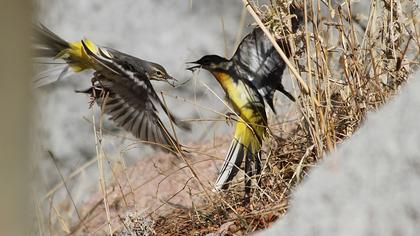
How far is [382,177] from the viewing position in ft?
3.05

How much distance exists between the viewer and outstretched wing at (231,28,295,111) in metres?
1.81

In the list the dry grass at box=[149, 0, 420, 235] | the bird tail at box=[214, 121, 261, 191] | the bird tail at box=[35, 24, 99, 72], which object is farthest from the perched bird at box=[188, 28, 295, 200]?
the bird tail at box=[35, 24, 99, 72]

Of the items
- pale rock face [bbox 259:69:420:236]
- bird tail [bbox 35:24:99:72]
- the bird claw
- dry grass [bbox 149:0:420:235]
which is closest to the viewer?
pale rock face [bbox 259:69:420:236]

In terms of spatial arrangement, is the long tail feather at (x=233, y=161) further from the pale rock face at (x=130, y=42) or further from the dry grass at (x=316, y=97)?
the pale rock face at (x=130, y=42)

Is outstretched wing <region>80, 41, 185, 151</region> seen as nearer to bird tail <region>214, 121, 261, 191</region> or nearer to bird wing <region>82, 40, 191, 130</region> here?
bird wing <region>82, 40, 191, 130</region>

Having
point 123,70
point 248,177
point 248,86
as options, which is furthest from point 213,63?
point 248,177

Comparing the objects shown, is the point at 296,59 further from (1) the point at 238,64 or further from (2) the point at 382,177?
(2) the point at 382,177

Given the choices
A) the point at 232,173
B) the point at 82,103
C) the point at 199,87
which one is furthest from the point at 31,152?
the point at 82,103

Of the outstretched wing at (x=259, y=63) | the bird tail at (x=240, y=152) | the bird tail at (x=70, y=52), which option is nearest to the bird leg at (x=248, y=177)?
the bird tail at (x=240, y=152)

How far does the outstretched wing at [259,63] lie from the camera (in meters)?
1.81

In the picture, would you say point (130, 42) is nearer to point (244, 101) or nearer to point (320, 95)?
point (244, 101)

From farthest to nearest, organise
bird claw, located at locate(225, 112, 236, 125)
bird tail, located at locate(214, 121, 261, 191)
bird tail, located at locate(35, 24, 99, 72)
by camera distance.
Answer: bird tail, located at locate(35, 24, 99, 72) < bird tail, located at locate(214, 121, 261, 191) < bird claw, located at locate(225, 112, 236, 125)

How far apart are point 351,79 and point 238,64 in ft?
1.16

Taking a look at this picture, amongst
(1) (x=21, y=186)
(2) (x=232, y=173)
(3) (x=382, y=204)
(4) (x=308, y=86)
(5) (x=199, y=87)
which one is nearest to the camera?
(1) (x=21, y=186)
